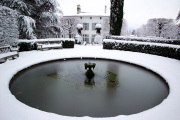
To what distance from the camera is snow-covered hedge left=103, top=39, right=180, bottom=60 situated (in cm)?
924

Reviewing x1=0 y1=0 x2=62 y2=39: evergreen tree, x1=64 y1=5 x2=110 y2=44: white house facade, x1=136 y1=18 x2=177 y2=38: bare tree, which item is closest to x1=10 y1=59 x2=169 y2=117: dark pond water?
x1=0 y1=0 x2=62 y2=39: evergreen tree

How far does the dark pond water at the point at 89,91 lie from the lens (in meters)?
3.48

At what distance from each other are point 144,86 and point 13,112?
188 inches

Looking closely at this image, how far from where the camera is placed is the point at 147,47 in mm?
10945

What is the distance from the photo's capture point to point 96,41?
2019 centimetres

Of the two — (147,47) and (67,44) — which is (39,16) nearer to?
(67,44)

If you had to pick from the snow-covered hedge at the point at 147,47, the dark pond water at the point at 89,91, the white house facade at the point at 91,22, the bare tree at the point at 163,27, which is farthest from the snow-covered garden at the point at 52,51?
the bare tree at the point at 163,27

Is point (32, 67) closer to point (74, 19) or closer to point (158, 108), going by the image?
point (158, 108)

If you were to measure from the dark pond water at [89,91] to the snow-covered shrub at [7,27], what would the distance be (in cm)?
402

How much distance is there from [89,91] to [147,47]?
345 inches

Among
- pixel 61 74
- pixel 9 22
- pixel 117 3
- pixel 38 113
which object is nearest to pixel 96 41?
pixel 117 3

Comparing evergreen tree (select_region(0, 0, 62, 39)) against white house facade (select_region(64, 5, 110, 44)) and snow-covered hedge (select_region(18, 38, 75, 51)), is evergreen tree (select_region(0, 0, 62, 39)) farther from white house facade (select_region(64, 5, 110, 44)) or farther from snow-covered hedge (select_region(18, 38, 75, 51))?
white house facade (select_region(64, 5, 110, 44))

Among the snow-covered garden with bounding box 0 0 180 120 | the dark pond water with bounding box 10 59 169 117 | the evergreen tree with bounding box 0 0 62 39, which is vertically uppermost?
the evergreen tree with bounding box 0 0 62 39

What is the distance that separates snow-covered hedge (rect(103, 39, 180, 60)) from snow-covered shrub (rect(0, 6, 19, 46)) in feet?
28.7
